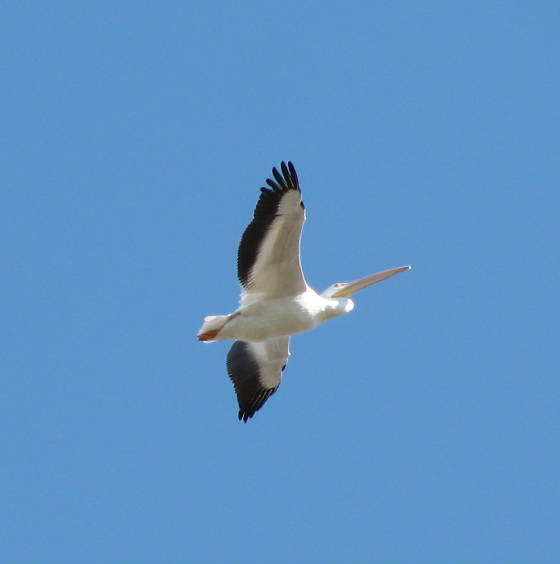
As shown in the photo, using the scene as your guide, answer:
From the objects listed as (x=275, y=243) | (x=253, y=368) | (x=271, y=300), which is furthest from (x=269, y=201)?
(x=253, y=368)

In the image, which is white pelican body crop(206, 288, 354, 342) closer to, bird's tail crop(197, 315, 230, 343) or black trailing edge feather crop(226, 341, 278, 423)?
bird's tail crop(197, 315, 230, 343)

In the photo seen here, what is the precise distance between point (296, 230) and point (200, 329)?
66.8 inches

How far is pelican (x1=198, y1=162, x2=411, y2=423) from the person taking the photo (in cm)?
1467

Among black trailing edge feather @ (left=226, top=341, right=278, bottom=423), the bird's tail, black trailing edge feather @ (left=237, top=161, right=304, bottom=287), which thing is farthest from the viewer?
black trailing edge feather @ (left=226, top=341, right=278, bottom=423)

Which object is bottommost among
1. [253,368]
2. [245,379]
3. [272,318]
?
[272,318]

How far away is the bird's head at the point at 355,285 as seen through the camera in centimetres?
1664

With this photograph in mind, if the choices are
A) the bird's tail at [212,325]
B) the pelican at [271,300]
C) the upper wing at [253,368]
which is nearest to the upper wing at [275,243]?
the pelican at [271,300]

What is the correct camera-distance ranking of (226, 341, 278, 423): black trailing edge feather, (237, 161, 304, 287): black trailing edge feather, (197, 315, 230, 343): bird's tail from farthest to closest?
(226, 341, 278, 423): black trailing edge feather
(197, 315, 230, 343): bird's tail
(237, 161, 304, 287): black trailing edge feather

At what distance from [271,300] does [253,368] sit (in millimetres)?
1437

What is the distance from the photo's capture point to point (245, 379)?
1664cm

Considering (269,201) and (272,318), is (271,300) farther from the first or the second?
(269,201)

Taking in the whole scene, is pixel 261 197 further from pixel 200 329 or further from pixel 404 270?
pixel 404 270

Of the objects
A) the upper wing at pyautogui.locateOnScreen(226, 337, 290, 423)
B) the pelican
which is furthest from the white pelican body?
the upper wing at pyautogui.locateOnScreen(226, 337, 290, 423)

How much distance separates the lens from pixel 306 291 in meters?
15.7
